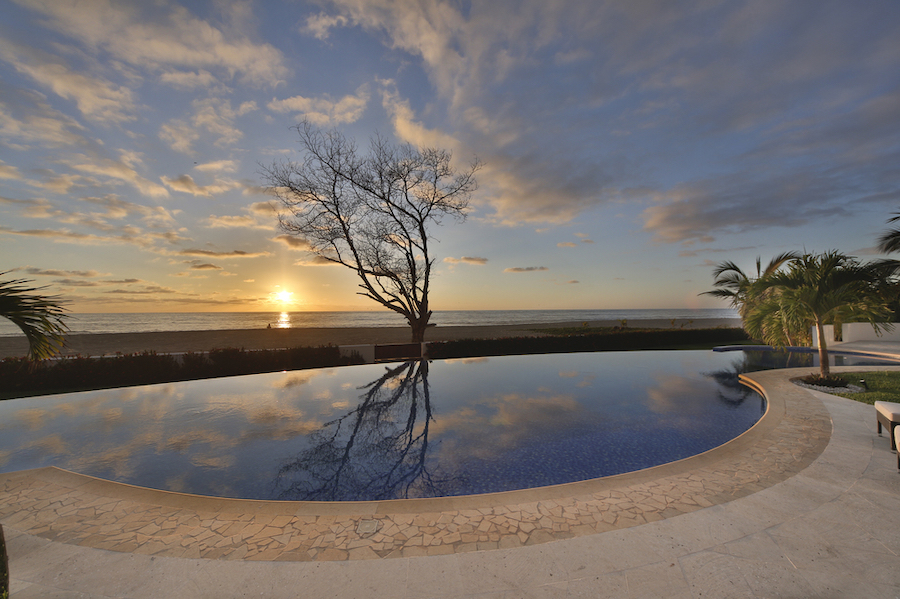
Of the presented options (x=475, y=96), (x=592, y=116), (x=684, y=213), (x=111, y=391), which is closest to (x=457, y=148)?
(x=475, y=96)

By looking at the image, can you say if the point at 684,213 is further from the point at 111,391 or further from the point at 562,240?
the point at 111,391

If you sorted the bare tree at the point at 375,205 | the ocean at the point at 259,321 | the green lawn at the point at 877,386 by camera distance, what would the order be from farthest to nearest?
the ocean at the point at 259,321
the bare tree at the point at 375,205
the green lawn at the point at 877,386

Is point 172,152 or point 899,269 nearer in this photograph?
point 172,152

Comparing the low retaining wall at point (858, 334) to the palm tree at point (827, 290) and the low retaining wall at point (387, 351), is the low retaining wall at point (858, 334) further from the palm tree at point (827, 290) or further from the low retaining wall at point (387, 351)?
the low retaining wall at point (387, 351)

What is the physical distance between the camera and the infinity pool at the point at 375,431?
614cm

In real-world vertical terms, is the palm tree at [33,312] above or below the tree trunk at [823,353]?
above

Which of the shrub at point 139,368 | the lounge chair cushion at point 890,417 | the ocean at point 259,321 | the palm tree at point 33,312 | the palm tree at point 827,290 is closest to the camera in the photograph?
the palm tree at point 33,312

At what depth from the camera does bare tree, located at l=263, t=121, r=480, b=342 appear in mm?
18641

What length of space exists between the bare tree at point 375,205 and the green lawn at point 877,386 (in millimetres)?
16722

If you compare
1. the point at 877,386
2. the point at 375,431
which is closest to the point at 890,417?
the point at 877,386

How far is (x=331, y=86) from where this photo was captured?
11.8 meters

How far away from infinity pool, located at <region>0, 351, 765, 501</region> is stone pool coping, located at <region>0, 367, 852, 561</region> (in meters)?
1.04

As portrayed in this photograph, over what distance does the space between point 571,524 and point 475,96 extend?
1344cm

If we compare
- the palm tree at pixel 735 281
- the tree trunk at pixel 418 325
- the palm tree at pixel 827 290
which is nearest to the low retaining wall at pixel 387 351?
the tree trunk at pixel 418 325
